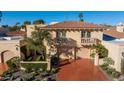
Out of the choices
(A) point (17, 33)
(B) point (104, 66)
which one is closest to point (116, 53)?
(B) point (104, 66)

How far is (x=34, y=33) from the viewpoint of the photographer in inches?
652

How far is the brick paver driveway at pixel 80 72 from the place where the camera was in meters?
15.8

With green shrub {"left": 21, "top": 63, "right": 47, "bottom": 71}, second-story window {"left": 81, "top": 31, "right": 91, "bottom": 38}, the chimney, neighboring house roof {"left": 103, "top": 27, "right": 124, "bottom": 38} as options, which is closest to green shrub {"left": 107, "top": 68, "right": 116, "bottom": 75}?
neighboring house roof {"left": 103, "top": 27, "right": 124, "bottom": 38}

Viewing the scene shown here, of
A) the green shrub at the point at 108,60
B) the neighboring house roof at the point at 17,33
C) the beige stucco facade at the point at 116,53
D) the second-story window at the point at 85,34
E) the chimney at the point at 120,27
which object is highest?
the chimney at the point at 120,27

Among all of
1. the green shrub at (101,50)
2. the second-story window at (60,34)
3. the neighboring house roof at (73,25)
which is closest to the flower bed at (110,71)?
the green shrub at (101,50)

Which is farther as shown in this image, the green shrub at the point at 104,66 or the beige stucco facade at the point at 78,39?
the beige stucco facade at the point at 78,39

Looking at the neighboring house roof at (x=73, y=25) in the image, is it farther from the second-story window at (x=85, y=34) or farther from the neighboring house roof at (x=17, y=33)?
the neighboring house roof at (x=17, y=33)

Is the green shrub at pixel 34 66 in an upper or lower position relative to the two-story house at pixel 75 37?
lower

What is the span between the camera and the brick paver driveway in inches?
623
